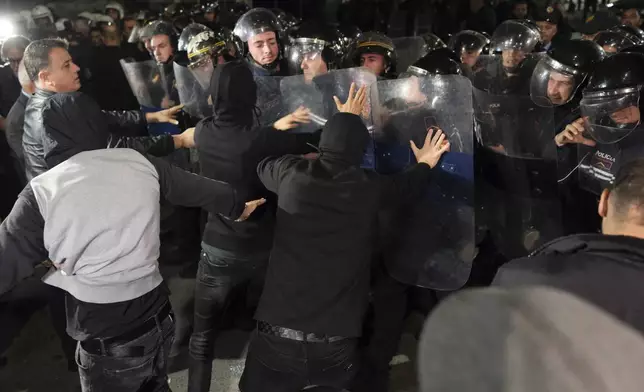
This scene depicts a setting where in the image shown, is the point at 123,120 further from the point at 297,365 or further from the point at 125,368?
the point at 297,365

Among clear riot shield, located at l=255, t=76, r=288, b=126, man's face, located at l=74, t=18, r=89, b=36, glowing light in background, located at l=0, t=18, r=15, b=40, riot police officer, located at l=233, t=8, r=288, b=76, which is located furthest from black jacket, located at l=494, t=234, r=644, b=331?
glowing light in background, located at l=0, t=18, r=15, b=40

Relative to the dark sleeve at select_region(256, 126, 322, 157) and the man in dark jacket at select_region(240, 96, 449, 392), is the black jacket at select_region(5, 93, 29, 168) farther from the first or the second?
the man in dark jacket at select_region(240, 96, 449, 392)

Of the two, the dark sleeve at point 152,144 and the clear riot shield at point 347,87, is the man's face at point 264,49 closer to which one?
the clear riot shield at point 347,87

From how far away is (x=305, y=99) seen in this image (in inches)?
121

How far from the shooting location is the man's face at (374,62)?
3.48 metres

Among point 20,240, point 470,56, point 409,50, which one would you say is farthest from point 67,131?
point 409,50

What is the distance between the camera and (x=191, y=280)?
4164 mm

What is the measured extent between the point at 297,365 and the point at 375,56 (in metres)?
2.17

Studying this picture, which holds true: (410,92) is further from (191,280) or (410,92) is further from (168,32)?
(168,32)

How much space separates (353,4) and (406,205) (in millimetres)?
7653

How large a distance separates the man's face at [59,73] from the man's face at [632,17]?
6.28 metres

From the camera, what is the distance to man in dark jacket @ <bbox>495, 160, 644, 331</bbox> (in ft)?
3.48

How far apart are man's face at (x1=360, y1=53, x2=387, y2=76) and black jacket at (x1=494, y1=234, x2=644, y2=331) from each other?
245cm

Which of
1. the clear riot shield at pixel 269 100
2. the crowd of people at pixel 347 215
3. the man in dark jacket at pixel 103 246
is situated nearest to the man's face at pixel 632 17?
the crowd of people at pixel 347 215
